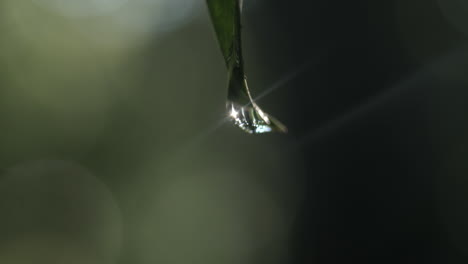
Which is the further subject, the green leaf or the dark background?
the dark background

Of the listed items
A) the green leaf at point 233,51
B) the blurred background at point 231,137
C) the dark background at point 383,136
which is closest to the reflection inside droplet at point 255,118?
the green leaf at point 233,51

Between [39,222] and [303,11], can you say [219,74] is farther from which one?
[39,222]

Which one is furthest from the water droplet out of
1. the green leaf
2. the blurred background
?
the blurred background

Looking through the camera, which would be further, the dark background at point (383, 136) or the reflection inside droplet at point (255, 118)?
the dark background at point (383, 136)

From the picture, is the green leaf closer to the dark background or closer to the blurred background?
the blurred background

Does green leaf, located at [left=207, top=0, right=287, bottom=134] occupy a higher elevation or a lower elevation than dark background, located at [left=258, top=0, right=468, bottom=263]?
lower

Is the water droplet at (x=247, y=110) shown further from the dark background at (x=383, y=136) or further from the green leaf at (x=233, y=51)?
the dark background at (x=383, y=136)
